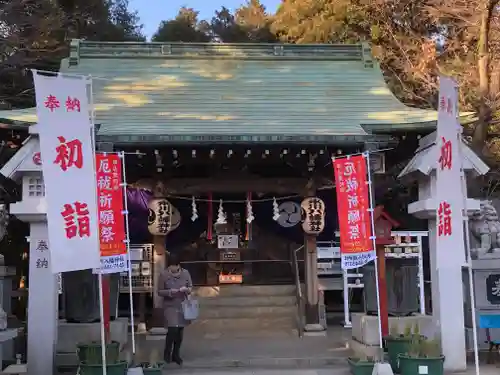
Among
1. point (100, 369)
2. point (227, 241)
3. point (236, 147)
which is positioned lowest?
point (100, 369)

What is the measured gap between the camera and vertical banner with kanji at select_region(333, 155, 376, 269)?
27.3 feet

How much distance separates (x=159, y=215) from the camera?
11656 millimetres

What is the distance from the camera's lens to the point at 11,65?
50.4 ft

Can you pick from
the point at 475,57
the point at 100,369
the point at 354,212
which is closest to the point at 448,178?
the point at 354,212

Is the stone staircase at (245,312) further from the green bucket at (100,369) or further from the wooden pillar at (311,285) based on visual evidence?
the green bucket at (100,369)

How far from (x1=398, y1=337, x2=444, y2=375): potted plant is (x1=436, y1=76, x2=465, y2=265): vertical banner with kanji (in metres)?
1.49

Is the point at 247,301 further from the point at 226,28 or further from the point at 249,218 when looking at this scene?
the point at 226,28

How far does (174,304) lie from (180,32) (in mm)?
18764

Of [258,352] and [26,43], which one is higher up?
[26,43]

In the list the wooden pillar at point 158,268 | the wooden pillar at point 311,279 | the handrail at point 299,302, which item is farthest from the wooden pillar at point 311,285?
the wooden pillar at point 158,268

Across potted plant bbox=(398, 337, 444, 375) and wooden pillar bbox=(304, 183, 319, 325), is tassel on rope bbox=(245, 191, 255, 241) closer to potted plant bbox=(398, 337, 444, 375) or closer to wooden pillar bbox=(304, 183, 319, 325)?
wooden pillar bbox=(304, 183, 319, 325)

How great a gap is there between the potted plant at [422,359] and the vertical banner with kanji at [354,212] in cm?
134

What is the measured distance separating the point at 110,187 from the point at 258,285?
6052mm

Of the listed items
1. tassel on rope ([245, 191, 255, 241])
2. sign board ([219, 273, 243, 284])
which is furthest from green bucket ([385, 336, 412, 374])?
sign board ([219, 273, 243, 284])
